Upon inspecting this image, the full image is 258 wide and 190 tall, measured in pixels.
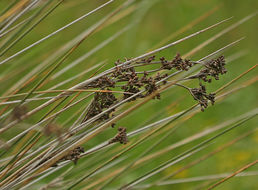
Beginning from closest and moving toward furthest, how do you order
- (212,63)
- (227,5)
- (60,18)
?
(212,63), (60,18), (227,5)

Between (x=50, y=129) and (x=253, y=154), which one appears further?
(x=253, y=154)

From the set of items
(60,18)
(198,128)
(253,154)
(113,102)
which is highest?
(60,18)

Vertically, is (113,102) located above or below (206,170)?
above

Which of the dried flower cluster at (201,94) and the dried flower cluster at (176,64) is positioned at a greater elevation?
the dried flower cluster at (176,64)

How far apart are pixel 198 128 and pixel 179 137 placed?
5.3 inches

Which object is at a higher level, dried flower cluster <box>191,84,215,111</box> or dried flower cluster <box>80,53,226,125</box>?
dried flower cluster <box>80,53,226,125</box>

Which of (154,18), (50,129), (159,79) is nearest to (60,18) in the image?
(154,18)

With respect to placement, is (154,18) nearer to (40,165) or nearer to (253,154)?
(253,154)

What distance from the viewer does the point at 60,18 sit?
9.16ft

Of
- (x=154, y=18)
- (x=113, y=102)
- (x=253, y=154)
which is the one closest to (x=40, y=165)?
(x=113, y=102)

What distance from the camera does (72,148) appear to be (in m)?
0.91

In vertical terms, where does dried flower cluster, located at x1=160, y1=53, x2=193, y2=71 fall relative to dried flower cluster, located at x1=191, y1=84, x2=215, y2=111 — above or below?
above

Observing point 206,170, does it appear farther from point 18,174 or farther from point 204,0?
point 204,0

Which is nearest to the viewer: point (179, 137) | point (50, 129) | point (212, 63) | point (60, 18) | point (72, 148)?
point (50, 129)
